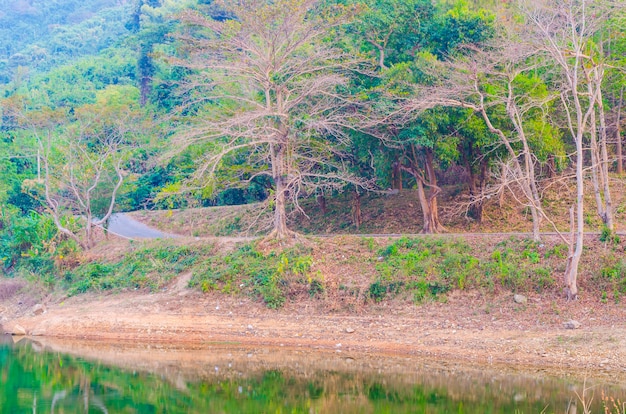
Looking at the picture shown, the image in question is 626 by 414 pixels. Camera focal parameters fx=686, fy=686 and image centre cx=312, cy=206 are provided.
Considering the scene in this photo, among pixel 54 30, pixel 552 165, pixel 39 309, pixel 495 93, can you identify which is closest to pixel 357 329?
pixel 495 93

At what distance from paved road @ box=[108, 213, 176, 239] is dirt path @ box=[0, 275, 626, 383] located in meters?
9.42

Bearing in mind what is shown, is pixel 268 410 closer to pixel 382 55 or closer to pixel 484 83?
pixel 484 83

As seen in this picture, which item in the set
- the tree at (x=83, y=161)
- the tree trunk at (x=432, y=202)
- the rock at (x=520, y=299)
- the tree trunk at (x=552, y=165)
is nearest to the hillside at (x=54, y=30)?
the tree at (x=83, y=161)

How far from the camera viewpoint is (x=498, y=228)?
31891 mm

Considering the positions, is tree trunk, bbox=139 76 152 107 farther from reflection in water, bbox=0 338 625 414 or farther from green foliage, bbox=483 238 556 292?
green foliage, bbox=483 238 556 292

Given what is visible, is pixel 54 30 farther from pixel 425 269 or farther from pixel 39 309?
pixel 425 269

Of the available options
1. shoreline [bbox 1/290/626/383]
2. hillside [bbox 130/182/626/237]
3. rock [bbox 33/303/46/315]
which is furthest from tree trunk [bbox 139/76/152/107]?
shoreline [bbox 1/290/626/383]

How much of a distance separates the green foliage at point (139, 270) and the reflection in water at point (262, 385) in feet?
20.6

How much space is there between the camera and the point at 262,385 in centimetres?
1947

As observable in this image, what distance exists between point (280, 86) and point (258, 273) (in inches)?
312

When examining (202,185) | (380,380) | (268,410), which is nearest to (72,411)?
(268,410)

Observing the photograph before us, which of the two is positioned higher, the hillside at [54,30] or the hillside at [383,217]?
the hillside at [54,30]

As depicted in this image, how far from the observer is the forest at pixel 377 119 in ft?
82.3

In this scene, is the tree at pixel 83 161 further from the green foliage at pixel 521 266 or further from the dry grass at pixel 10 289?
the green foliage at pixel 521 266
